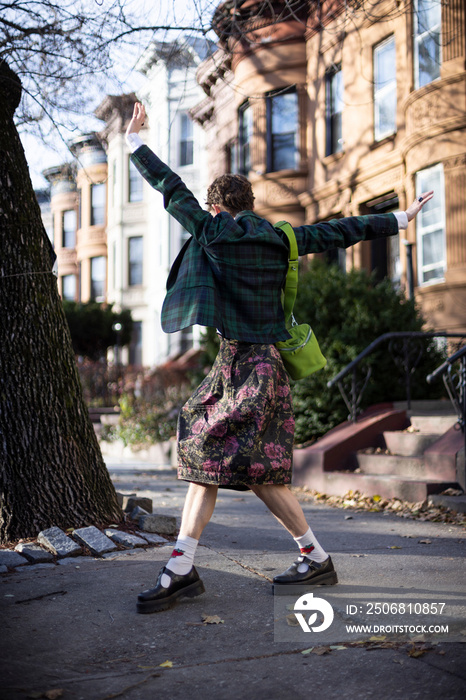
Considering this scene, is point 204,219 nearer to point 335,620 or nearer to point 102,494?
point 335,620

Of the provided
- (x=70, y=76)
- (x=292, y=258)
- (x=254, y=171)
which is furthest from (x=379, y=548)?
(x=254, y=171)

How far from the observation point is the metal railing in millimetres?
8305

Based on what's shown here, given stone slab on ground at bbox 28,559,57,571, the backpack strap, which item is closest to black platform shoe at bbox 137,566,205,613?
stone slab on ground at bbox 28,559,57,571

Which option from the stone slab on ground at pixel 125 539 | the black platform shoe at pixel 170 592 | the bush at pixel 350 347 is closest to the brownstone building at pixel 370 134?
the bush at pixel 350 347

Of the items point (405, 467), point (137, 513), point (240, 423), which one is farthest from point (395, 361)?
point (240, 423)

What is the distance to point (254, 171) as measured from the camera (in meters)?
19.0

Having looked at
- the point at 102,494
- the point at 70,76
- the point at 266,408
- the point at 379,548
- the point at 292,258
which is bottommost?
the point at 379,548

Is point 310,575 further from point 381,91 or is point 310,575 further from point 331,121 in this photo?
point 331,121

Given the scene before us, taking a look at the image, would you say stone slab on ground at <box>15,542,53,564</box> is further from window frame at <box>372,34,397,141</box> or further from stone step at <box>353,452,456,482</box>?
window frame at <box>372,34,397,141</box>

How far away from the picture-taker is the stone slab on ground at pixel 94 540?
4477mm

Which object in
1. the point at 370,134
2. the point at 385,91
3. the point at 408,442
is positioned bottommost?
the point at 408,442

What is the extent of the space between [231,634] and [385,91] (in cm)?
1449

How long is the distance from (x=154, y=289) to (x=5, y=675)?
28.5 metres

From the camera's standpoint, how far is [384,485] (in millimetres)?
7156
